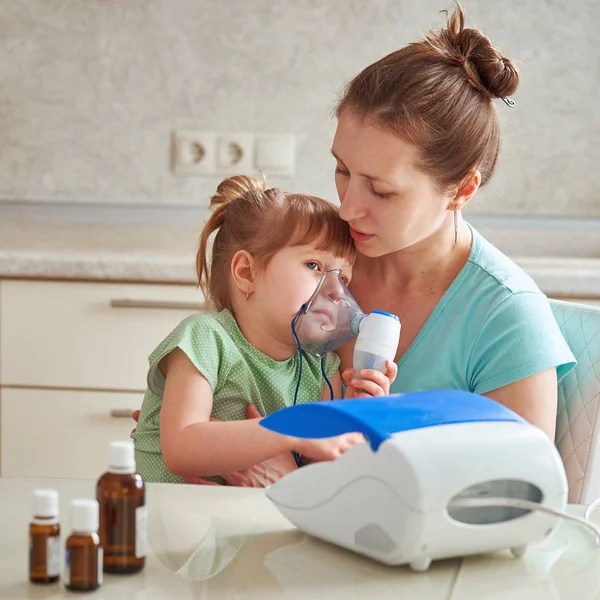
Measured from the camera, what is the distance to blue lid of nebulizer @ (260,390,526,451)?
889 mm

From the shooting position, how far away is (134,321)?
2514 millimetres

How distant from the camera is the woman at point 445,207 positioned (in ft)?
4.95

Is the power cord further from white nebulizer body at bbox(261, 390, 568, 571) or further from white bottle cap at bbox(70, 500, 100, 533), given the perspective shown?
white bottle cap at bbox(70, 500, 100, 533)

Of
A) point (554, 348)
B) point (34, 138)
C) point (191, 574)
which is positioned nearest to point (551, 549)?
point (191, 574)

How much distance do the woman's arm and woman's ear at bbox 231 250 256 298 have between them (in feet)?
1.35

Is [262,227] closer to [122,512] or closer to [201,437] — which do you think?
[201,437]

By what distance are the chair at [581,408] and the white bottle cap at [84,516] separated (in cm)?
87

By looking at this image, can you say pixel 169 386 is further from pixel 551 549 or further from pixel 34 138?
pixel 34 138

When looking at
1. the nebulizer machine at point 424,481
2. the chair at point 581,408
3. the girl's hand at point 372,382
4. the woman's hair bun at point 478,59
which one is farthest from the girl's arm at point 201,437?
the woman's hair bun at point 478,59

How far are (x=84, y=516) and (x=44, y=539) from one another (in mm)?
58

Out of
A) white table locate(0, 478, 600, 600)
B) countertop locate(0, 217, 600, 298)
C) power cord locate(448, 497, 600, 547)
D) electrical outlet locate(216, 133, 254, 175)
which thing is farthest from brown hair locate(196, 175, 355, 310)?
electrical outlet locate(216, 133, 254, 175)

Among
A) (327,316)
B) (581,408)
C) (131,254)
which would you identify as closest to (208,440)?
(327,316)

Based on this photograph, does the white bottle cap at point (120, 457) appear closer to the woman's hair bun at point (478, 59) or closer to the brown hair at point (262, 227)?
the brown hair at point (262, 227)

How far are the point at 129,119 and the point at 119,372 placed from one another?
89cm
